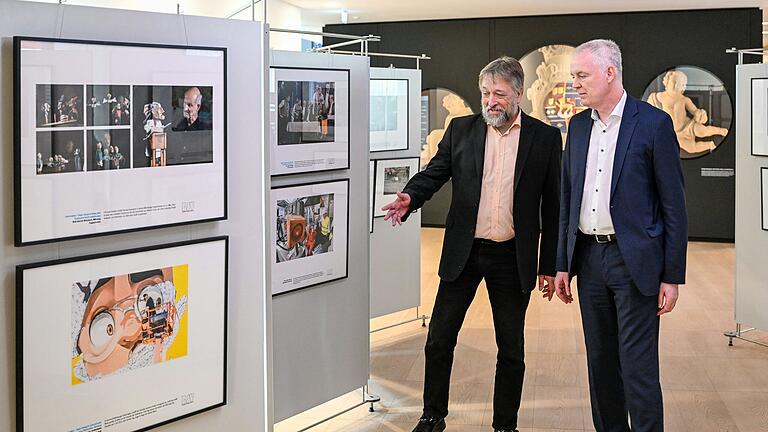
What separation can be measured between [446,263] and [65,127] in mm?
2013

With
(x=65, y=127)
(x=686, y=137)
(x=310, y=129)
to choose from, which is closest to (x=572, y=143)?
(x=310, y=129)

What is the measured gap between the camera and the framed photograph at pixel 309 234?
168 inches

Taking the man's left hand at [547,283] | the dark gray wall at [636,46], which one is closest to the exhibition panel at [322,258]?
the man's left hand at [547,283]

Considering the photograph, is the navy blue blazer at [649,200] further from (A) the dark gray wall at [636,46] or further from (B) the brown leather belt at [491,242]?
(A) the dark gray wall at [636,46]

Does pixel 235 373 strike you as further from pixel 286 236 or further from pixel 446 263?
pixel 446 263

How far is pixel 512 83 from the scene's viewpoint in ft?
13.5

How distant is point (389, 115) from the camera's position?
6.70m

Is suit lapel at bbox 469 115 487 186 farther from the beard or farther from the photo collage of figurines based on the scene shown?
the photo collage of figurines

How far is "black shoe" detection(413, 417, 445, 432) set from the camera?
4.37 metres

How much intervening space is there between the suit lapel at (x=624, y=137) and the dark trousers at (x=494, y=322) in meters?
0.70

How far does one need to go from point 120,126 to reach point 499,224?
6.19 ft

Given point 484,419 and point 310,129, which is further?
point 484,419

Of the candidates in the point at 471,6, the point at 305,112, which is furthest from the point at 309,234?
the point at 471,6

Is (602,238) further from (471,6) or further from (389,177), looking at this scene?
(471,6)
